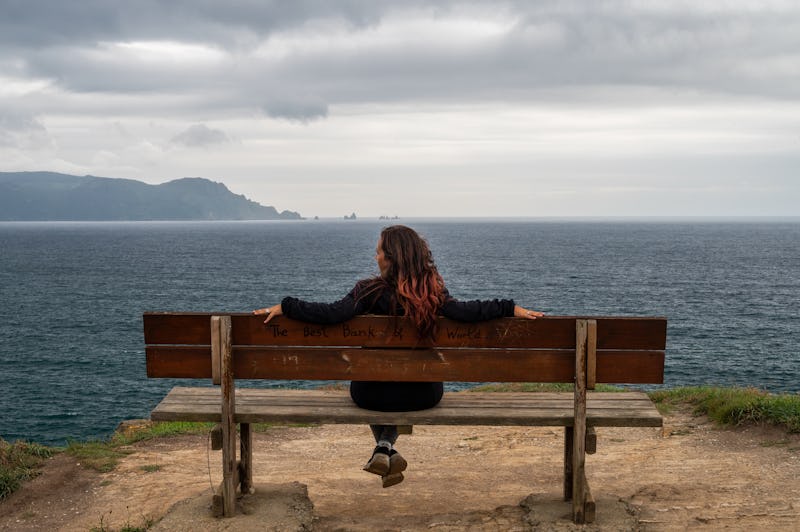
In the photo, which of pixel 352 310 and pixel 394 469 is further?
pixel 394 469

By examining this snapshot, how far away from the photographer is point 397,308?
6168 mm

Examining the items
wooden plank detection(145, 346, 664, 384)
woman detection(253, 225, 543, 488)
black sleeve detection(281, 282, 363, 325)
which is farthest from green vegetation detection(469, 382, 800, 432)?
black sleeve detection(281, 282, 363, 325)

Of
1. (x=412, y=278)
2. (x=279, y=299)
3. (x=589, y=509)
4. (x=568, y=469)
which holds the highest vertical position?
(x=412, y=278)

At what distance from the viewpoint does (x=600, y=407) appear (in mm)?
6664

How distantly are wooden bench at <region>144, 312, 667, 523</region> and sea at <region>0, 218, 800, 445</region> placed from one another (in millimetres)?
3771

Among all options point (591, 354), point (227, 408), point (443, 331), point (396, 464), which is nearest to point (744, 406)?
point (591, 354)

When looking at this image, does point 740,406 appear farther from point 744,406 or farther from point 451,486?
point 451,486

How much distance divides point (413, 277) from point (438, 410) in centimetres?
115

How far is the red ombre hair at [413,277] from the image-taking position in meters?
5.93

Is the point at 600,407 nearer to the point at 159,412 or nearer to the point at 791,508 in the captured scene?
the point at 791,508

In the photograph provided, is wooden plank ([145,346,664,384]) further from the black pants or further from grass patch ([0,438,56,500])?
grass patch ([0,438,56,500])

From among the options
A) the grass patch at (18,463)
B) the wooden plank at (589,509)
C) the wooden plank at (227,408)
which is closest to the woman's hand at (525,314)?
the wooden plank at (589,509)

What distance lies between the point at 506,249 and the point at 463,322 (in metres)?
120

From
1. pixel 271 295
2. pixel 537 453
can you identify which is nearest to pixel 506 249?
pixel 271 295
